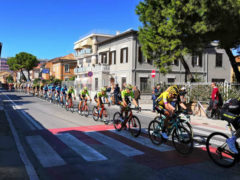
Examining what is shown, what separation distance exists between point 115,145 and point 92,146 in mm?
668

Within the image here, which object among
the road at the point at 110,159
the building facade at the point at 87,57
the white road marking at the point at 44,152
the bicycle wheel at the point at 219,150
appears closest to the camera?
the road at the point at 110,159

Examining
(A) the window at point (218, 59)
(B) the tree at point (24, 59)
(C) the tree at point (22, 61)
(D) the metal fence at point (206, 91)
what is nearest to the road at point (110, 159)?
(D) the metal fence at point (206, 91)

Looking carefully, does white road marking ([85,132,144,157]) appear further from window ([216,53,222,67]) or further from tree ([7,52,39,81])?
Result: tree ([7,52,39,81])

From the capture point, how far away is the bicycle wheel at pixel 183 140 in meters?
5.86

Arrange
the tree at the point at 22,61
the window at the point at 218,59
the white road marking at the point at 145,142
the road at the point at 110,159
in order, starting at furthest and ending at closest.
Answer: the tree at the point at 22,61
the window at the point at 218,59
the white road marking at the point at 145,142
the road at the point at 110,159

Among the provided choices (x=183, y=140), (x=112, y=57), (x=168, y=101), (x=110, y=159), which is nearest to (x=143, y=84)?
(x=112, y=57)

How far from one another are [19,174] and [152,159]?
2.91 meters

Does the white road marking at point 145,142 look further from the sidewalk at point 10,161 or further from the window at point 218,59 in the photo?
the window at point 218,59

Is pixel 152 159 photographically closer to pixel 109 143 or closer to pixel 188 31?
pixel 109 143

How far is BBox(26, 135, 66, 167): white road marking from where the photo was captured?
5.35 meters

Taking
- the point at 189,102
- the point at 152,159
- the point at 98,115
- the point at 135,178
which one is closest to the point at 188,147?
the point at 152,159

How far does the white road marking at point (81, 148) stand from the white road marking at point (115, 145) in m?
0.62

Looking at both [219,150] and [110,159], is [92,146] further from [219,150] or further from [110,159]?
[219,150]

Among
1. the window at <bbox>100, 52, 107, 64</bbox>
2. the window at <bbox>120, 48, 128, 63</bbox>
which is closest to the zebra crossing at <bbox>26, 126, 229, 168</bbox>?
the window at <bbox>120, 48, 128, 63</bbox>
